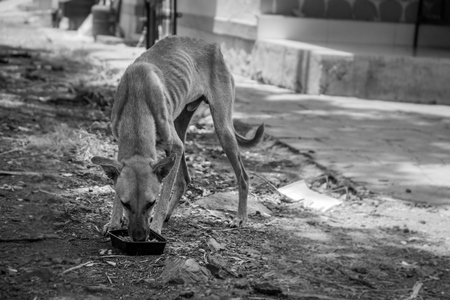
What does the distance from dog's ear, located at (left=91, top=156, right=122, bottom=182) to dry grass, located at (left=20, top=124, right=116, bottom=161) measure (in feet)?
Result: 8.16

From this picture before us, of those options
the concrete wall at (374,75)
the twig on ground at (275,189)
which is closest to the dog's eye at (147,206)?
the twig on ground at (275,189)

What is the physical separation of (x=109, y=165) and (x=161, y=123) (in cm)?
59

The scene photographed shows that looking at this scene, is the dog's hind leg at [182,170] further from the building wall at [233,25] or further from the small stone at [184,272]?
the building wall at [233,25]

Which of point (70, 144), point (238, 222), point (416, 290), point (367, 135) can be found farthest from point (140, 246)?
point (367, 135)

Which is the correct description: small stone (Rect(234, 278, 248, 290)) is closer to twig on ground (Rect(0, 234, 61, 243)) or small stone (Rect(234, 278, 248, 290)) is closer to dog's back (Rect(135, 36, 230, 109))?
twig on ground (Rect(0, 234, 61, 243))

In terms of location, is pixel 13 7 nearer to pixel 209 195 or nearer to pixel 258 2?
pixel 258 2

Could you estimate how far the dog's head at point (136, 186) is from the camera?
4.07m

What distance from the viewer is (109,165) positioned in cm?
409

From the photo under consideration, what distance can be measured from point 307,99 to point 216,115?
5259 mm

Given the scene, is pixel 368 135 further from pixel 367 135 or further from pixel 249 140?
pixel 249 140

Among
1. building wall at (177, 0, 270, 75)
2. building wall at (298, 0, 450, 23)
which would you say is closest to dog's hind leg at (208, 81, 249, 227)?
building wall at (177, 0, 270, 75)

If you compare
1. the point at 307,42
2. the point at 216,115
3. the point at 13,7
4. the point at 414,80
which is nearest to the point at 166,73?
the point at 216,115

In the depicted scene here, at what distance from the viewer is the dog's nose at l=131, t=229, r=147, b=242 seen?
411 cm

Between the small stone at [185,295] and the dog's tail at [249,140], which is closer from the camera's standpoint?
the small stone at [185,295]
